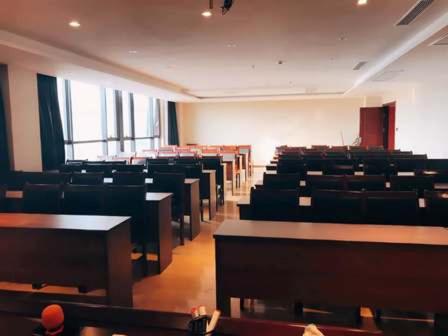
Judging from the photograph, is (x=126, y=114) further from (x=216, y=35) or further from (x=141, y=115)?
(x=216, y=35)

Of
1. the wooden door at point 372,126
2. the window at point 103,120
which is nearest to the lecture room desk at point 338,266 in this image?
the window at point 103,120

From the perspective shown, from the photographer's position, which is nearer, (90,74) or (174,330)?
(174,330)

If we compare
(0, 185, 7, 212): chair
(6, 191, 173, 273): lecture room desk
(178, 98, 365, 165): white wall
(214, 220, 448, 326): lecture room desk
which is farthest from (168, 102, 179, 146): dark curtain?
(214, 220, 448, 326): lecture room desk

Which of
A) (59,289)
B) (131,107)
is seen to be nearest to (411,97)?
(131,107)

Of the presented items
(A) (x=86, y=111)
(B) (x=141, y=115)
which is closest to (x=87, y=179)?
(A) (x=86, y=111)

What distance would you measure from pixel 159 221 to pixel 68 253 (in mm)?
1180

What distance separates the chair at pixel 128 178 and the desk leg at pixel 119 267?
1.76 meters

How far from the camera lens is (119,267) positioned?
8.88 feet

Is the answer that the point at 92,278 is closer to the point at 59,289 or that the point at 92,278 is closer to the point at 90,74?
the point at 59,289

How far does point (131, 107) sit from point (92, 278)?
9.65m

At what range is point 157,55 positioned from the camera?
260 inches

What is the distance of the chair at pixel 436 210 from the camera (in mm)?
2806

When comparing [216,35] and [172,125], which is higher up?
[216,35]

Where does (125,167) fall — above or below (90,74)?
below
